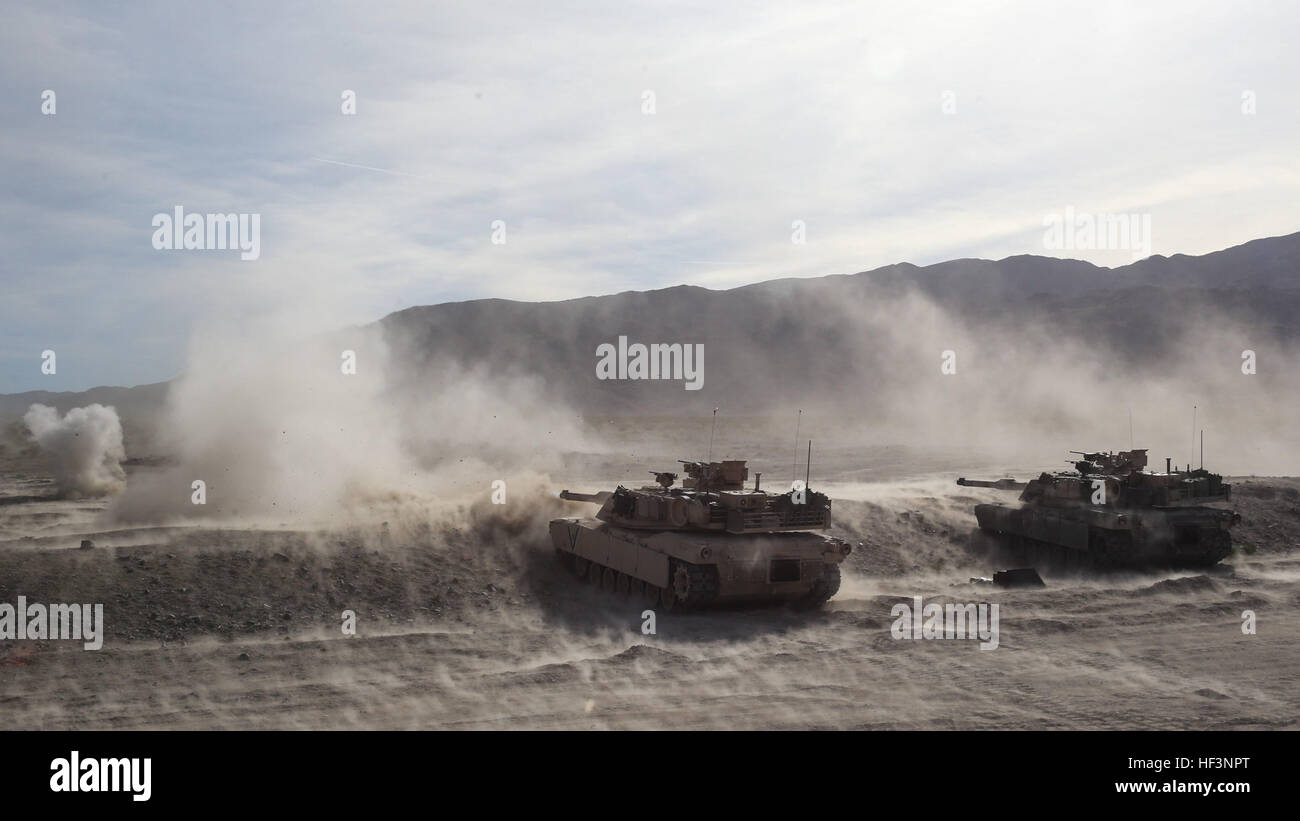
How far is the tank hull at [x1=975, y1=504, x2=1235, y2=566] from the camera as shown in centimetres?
2258

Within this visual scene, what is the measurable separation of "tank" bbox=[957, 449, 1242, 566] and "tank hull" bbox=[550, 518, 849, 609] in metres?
7.84

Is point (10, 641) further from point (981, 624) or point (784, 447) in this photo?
point (784, 447)

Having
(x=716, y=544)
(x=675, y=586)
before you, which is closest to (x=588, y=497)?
(x=675, y=586)

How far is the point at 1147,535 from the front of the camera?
22656 mm

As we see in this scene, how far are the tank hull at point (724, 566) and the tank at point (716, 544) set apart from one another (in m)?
0.02

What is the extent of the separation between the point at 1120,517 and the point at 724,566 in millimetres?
10183

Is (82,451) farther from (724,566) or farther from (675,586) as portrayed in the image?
(724,566)

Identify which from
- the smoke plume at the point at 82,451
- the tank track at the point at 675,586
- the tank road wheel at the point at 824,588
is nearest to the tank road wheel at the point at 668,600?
the tank track at the point at 675,586

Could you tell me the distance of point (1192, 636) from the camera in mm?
16109

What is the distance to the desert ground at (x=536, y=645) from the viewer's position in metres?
11.7

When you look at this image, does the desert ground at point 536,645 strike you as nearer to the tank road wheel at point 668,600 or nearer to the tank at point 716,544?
the tank road wheel at point 668,600

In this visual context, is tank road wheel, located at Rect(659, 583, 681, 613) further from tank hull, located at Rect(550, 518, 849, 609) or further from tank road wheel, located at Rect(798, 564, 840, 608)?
tank road wheel, located at Rect(798, 564, 840, 608)

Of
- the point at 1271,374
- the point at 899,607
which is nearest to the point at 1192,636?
the point at 899,607

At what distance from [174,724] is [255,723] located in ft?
2.87
